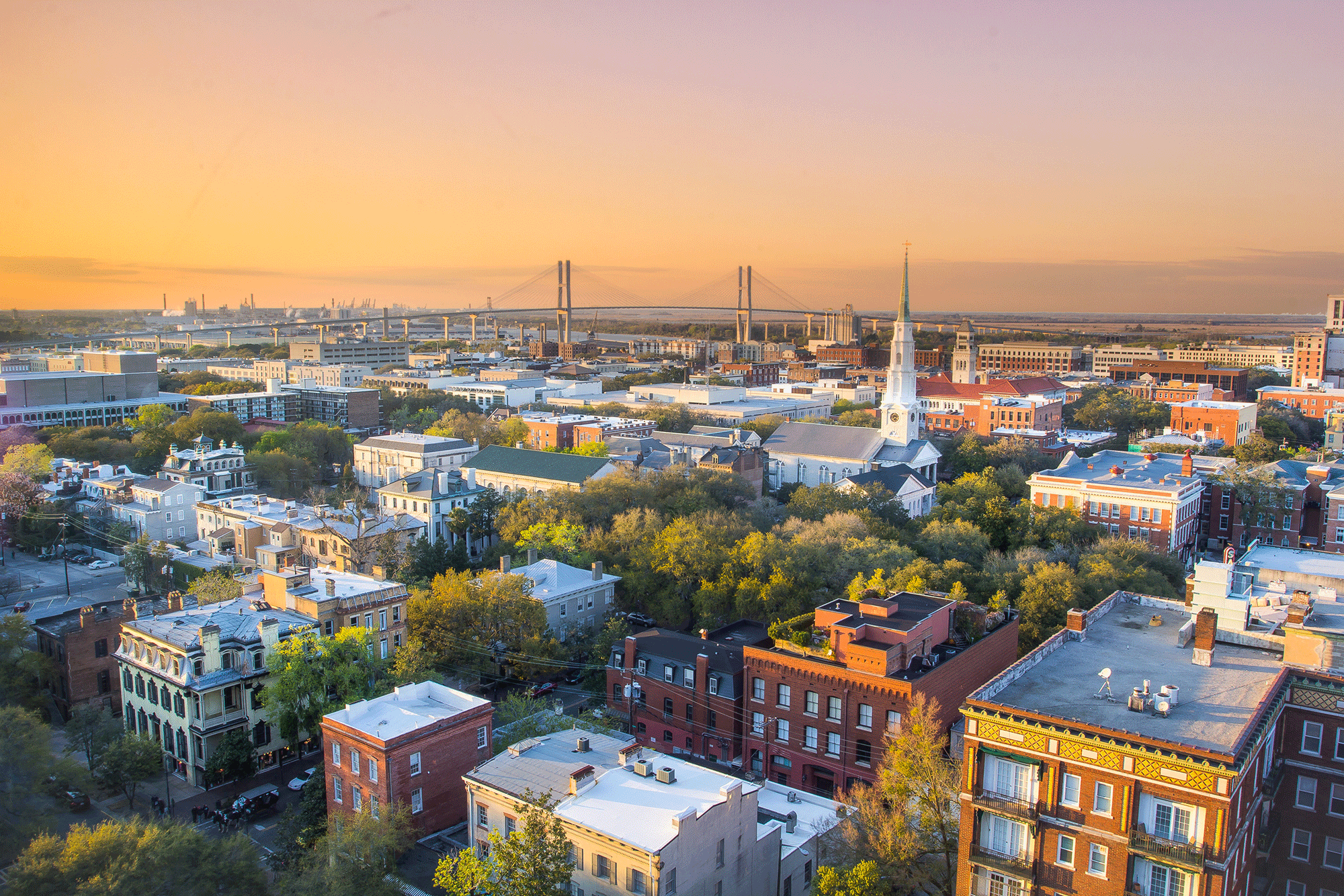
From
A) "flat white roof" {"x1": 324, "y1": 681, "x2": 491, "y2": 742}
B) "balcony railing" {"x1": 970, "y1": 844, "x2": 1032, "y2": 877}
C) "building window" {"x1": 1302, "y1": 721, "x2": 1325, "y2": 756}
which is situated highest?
"building window" {"x1": 1302, "y1": 721, "x2": 1325, "y2": 756}

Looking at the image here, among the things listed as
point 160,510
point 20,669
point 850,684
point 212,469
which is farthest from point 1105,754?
point 212,469

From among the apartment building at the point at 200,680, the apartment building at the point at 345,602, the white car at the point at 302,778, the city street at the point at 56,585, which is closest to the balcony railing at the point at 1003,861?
the white car at the point at 302,778

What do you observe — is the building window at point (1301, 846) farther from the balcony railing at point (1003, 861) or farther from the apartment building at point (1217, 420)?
the apartment building at point (1217, 420)

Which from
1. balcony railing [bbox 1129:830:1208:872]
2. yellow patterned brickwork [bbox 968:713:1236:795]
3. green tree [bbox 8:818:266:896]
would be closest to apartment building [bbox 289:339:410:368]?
green tree [bbox 8:818:266:896]

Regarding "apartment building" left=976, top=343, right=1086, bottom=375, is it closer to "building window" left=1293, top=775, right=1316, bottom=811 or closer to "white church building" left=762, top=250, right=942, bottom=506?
"white church building" left=762, top=250, right=942, bottom=506

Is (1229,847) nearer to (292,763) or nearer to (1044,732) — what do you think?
(1044,732)

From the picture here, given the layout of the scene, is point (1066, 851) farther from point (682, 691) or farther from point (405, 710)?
point (405, 710)
